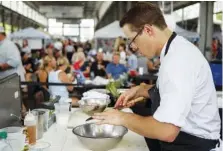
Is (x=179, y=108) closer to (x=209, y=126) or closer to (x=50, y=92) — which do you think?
(x=209, y=126)

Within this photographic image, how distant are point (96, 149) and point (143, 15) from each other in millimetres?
852

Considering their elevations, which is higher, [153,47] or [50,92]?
[153,47]

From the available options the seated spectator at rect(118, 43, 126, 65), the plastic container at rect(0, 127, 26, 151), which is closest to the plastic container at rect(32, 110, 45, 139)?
the plastic container at rect(0, 127, 26, 151)

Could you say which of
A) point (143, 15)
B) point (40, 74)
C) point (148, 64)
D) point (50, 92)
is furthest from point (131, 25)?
point (148, 64)

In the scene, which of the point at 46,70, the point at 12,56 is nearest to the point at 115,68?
the point at 46,70

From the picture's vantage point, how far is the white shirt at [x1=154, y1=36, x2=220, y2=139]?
1683mm

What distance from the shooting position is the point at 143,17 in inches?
72.0

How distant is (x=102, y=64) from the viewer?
9938mm

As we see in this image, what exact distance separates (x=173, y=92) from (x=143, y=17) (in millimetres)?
436

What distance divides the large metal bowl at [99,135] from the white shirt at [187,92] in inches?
17.5

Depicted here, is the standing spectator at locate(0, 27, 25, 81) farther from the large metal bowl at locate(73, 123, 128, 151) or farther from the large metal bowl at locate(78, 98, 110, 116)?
the large metal bowl at locate(73, 123, 128, 151)

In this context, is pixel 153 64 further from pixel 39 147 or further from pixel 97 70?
pixel 39 147

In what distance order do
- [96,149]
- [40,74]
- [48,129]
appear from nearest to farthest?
[96,149] → [48,129] → [40,74]

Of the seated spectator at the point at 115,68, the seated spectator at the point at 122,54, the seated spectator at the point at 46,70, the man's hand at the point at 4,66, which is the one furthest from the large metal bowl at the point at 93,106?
the seated spectator at the point at 122,54
